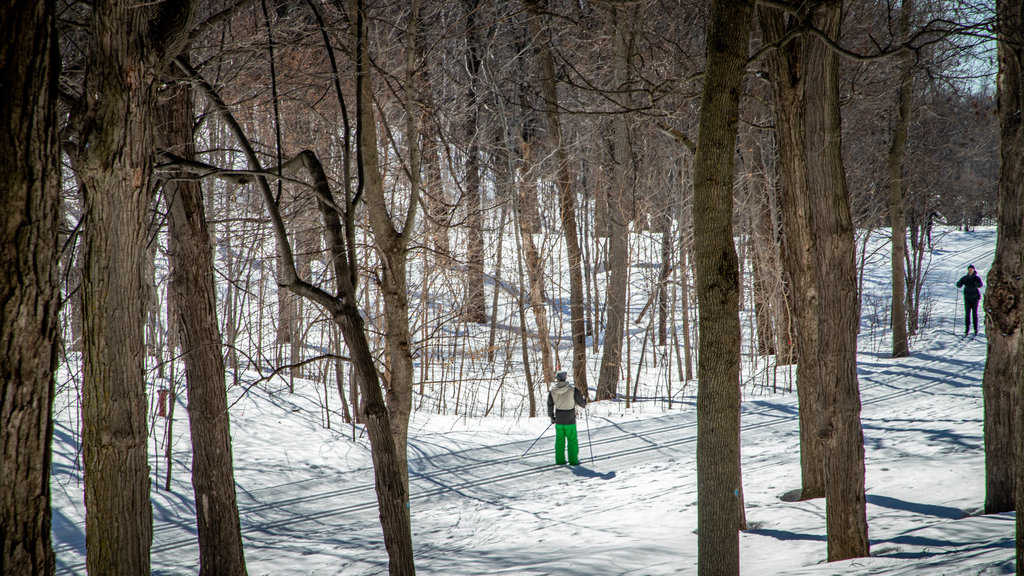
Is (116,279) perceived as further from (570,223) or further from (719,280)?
(570,223)

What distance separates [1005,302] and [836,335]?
5.81 ft

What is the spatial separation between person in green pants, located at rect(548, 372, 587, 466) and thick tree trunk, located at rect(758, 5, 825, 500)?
384cm

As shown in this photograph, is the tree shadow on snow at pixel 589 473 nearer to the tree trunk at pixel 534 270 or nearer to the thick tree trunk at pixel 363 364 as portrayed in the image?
the thick tree trunk at pixel 363 364

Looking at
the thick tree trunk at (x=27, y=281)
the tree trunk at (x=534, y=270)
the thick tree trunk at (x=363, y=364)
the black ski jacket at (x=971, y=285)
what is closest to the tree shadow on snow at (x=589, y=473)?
the thick tree trunk at (x=363, y=364)

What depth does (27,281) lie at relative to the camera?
270 centimetres

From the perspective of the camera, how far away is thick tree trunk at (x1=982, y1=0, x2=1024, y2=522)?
5887mm

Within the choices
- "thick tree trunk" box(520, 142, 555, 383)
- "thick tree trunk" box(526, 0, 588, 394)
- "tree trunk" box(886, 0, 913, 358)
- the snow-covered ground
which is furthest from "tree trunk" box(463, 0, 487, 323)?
"tree trunk" box(886, 0, 913, 358)

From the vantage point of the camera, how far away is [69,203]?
13258 mm

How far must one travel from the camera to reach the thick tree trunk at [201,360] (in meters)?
6.78

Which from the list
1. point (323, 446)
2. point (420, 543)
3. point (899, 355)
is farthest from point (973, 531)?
point (899, 355)

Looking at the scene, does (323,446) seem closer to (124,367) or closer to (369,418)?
(369,418)

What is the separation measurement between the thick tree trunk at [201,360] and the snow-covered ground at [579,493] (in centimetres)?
77

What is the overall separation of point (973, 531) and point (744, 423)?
6.96 metres

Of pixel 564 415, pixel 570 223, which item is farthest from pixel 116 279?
pixel 570 223
